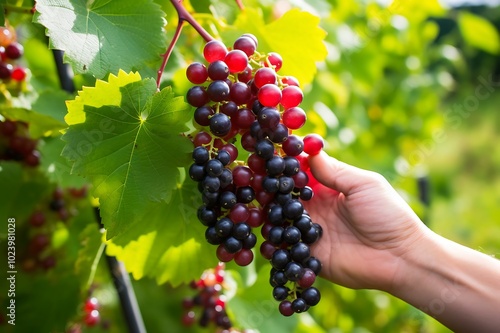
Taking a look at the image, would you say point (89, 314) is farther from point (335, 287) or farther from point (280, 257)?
point (335, 287)

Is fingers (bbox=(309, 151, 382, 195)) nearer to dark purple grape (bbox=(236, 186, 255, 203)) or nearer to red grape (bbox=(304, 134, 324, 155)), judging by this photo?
red grape (bbox=(304, 134, 324, 155))

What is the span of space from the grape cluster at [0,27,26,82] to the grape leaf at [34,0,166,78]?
1.31 ft

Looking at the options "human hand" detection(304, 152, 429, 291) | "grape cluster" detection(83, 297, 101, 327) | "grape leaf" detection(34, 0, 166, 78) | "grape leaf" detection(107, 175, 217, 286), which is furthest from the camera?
"grape cluster" detection(83, 297, 101, 327)

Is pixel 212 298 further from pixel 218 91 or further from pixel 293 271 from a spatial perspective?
pixel 218 91

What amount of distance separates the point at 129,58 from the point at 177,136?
0.69 ft

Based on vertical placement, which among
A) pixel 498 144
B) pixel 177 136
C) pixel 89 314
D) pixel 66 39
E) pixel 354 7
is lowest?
pixel 498 144

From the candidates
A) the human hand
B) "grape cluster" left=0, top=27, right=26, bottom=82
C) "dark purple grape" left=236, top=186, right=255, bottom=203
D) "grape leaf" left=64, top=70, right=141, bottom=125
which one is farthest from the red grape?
"grape cluster" left=0, top=27, right=26, bottom=82

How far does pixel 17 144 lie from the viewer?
153cm

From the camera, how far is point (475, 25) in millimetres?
3975

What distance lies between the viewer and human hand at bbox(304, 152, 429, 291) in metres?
1.37

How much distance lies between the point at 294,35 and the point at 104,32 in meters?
0.57

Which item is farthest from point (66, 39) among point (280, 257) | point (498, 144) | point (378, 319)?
point (498, 144)

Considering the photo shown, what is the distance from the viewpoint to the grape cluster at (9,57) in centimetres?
141

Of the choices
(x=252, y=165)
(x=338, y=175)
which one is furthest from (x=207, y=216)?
(x=338, y=175)
